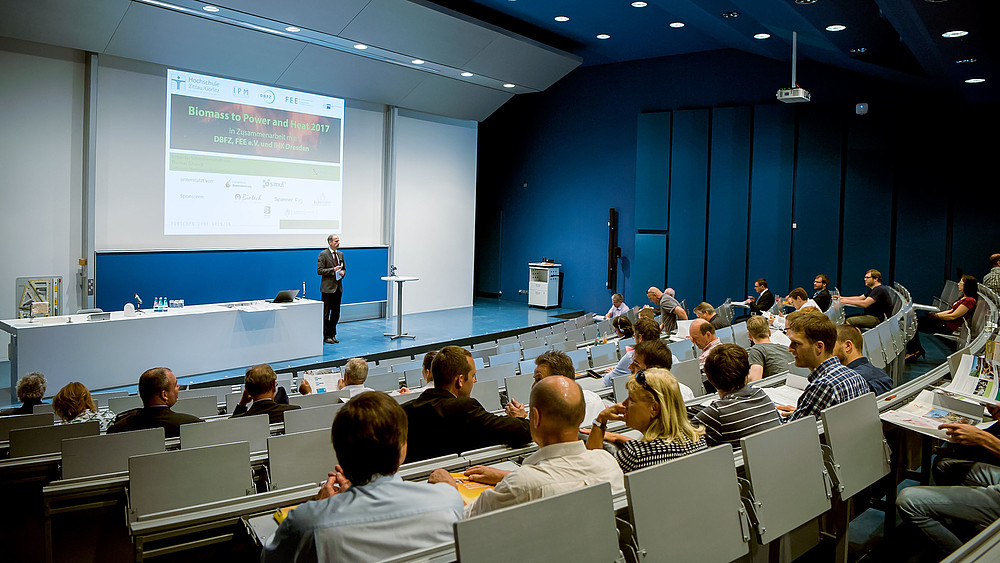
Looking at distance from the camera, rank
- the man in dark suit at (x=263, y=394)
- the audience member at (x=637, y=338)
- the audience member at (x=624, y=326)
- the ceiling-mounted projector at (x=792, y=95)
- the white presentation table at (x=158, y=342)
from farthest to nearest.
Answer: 1. the ceiling-mounted projector at (x=792, y=95)
2. the audience member at (x=624, y=326)
3. the white presentation table at (x=158, y=342)
4. the audience member at (x=637, y=338)
5. the man in dark suit at (x=263, y=394)

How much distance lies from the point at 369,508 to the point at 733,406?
5.90ft

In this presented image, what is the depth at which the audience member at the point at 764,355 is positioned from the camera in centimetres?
525

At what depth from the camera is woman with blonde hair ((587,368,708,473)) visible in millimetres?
2582

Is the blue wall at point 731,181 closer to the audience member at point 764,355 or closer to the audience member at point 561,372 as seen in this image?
the audience member at point 764,355

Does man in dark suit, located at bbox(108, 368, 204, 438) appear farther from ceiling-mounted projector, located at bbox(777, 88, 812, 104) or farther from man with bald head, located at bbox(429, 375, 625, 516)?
ceiling-mounted projector, located at bbox(777, 88, 812, 104)

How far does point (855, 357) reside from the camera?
3957mm

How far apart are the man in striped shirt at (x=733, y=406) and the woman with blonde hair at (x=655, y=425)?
0.36 meters

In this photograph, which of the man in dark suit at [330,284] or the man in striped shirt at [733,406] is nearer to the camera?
the man in striped shirt at [733,406]

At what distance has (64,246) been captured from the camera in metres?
9.17

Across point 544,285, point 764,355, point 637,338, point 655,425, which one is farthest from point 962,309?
point 544,285

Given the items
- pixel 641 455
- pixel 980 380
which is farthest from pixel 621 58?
pixel 641 455

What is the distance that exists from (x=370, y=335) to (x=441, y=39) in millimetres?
4836

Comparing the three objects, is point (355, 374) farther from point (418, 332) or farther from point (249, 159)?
point (249, 159)

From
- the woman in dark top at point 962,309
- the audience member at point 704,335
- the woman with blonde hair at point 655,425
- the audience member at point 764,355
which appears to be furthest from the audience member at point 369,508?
the woman in dark top at point 962,309
